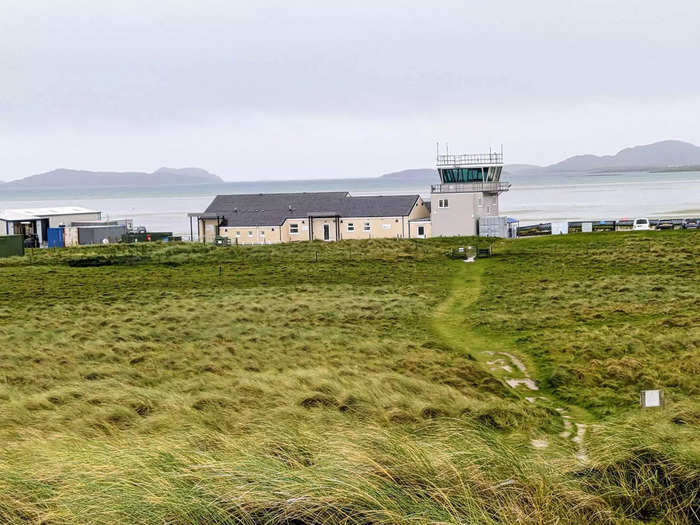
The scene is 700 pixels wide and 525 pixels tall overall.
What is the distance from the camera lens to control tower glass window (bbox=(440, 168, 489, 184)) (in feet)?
198

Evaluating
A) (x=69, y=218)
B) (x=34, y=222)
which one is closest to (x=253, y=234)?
(x=69, y=218)

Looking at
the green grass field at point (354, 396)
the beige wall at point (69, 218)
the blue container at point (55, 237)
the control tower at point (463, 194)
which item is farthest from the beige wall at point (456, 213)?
the beige wall at point (69, 218)

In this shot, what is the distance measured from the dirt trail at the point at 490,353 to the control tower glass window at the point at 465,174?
29590 millimetres

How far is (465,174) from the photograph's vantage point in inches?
2377

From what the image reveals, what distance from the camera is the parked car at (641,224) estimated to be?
195ft

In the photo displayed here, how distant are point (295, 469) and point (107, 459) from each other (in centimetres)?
160

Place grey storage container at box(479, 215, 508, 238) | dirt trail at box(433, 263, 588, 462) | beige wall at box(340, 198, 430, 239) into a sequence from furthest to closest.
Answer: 1. beige wall at box(340, 198, 430, 239)
2. grey storage container at box(479, 215, 508, 238)
3. dirt trail at box(433, 263, 588, 462)

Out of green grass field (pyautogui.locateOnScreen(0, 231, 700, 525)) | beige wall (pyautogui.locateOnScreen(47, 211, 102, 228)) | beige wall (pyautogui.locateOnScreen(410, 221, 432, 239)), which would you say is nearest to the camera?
green grass field (pyautogui.locateOnScreen(0, 231, 700, 525))

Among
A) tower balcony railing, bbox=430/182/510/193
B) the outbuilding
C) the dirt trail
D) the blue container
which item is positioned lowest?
the dirt trail

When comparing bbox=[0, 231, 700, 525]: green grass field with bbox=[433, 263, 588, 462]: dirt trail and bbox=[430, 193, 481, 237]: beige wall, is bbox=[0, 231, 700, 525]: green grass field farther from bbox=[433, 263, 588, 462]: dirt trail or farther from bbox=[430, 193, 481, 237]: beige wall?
bbox=[430, 193, 481, 237]: beige wall

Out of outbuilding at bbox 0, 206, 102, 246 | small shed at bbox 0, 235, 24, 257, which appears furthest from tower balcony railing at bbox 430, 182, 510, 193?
outbuilding at bbox 0, 206, 102, 246

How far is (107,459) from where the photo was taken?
6477mm

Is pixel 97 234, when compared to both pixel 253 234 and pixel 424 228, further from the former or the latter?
pixel 424 228

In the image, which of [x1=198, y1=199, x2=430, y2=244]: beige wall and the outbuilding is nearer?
the outbuilding
